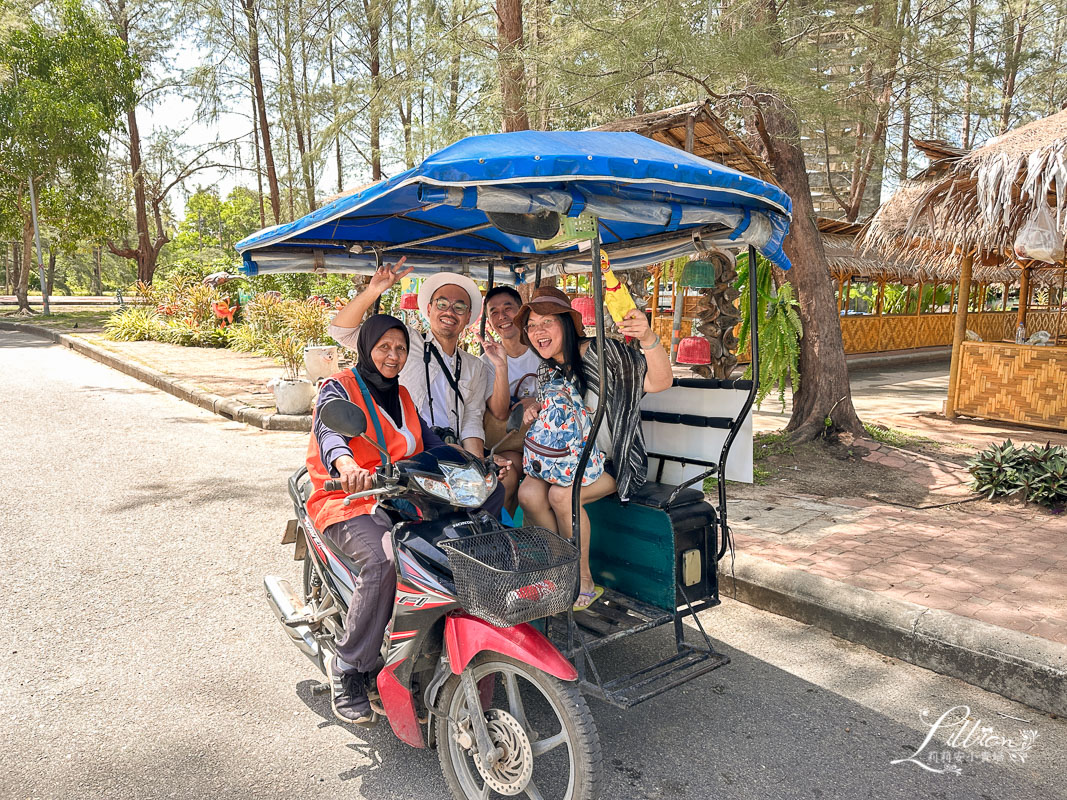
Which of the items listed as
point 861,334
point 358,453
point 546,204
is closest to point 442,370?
point 358,453

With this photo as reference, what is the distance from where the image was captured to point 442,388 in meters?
3.75

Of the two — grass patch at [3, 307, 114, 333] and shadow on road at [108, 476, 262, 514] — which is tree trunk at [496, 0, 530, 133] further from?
grass patch at [3, 307, 114, 333]

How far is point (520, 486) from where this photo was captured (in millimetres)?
3271

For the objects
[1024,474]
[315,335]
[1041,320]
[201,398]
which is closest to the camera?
[1024,474]

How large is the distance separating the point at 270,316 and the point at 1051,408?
14.5 metres

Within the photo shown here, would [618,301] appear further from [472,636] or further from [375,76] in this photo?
[375,76]

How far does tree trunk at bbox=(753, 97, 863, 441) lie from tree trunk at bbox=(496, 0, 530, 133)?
98.2 inches

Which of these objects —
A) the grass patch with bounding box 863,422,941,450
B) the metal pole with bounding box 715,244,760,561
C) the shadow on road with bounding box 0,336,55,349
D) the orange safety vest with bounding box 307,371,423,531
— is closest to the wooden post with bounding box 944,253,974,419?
the grass patch with bounding box 863,422,941,450

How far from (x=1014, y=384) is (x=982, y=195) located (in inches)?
137

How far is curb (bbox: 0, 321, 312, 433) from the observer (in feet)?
29.9

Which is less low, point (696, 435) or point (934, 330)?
point (696, 435)

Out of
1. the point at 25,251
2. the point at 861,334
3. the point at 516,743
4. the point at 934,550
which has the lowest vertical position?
the point at 934,550

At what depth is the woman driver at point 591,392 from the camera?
3154 millimetres
